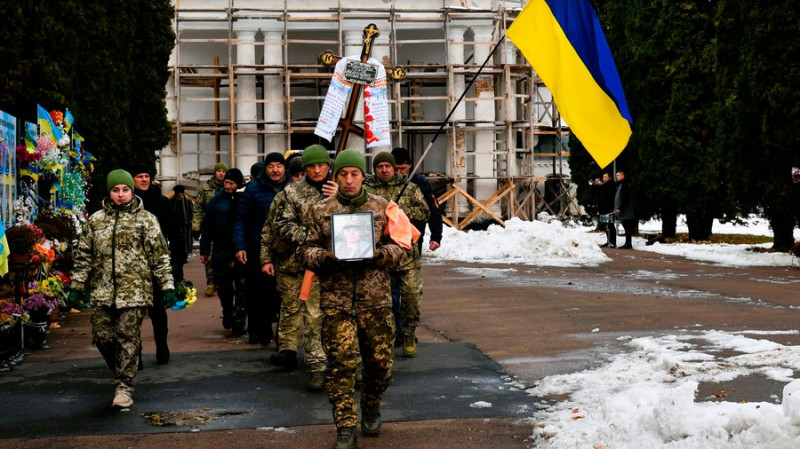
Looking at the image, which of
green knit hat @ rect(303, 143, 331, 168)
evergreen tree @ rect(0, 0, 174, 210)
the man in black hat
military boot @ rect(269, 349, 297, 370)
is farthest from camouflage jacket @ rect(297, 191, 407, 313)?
evergreen tree @ rect(0, 0, 174, 210)

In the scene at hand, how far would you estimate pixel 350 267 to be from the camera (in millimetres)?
6191

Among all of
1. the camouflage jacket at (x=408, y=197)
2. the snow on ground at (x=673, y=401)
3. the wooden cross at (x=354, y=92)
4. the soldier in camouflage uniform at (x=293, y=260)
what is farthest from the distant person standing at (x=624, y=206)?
the soldier in camouflage uniform at (x=293, y=260)

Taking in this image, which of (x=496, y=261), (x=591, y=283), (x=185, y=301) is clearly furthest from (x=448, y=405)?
(x=496, y=261)

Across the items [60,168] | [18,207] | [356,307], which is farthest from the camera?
[60,168]

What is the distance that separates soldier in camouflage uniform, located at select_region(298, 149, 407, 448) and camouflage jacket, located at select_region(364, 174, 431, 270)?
10.0 ft

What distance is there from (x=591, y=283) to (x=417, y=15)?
2393 cm

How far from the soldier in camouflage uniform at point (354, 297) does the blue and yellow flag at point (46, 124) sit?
6791 mm

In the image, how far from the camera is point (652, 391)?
6309 mm

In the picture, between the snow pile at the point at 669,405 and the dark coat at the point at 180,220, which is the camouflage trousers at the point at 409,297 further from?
the dark coat at the point at 180,220

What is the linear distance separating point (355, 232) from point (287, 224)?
7.39ft

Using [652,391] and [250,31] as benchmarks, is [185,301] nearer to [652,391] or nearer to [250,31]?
[652,391]

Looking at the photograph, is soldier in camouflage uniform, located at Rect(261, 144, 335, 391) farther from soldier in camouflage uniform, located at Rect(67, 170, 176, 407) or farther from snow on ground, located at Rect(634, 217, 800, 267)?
snow on ground, located at Rect(634, 217, 800, 267)

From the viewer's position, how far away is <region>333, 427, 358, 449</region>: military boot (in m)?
5.82

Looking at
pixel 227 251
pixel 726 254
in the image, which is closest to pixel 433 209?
pixel 227 251
